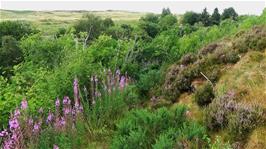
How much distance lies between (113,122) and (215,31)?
6.84 m

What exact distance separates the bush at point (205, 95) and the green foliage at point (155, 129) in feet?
3.02

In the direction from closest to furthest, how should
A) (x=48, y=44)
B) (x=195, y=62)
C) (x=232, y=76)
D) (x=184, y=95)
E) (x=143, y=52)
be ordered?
(x=232, y=76) < (x=184, y=95) < (x=195, y=62) < (x=48, y=44) < (x=143, y=52)

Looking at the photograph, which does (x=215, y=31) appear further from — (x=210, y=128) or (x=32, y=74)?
(x=210, y=128)

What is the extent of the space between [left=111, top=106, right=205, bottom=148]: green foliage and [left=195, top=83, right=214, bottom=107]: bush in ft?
3.02

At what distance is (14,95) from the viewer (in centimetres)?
926

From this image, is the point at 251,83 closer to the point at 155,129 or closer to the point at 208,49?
the point at 155,129

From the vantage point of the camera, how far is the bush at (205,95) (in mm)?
8602

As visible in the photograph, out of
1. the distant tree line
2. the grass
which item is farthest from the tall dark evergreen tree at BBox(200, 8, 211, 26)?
the grass

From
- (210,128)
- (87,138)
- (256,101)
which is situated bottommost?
(87,138)

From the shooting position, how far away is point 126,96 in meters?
9.64

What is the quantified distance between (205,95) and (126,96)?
175cm

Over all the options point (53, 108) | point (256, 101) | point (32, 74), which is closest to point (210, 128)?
point (256, 101)

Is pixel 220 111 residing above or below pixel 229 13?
above

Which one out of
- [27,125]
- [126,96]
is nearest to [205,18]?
[126,96]
